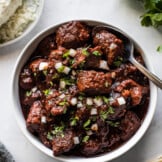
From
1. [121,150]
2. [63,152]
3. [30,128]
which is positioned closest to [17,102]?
[30,128]

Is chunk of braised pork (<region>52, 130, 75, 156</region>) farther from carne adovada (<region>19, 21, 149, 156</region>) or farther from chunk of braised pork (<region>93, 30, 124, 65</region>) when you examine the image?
chunk of braised pork (<region>93, 30, 124, 65</region>)

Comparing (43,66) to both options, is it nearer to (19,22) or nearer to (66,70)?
(66,70)

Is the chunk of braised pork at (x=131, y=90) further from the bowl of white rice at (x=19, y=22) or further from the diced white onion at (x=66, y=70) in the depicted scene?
the bowl of white rice at (x=19, y=22)

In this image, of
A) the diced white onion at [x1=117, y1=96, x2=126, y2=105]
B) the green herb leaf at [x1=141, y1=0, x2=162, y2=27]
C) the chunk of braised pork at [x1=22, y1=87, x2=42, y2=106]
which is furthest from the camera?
the green herb leaf at [x1=141, y1=0, x2=162, y2=27]

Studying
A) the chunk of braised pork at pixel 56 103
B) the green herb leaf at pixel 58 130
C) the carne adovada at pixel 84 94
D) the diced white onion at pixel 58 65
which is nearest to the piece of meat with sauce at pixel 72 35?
the carne adovada at pixel 84 94

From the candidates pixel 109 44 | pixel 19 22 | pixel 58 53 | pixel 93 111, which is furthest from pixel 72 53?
pixel 19 22

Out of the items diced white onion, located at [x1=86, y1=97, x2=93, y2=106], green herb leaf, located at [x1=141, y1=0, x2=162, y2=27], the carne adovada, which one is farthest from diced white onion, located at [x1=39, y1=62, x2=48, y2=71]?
green herb leaf, located at [x1=141, y1=0, x2=162, y2=27]

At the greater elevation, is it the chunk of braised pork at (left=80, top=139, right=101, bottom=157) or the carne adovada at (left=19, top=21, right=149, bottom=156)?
the carne adovada at (left=19, top=21, right=149, bottom=156)

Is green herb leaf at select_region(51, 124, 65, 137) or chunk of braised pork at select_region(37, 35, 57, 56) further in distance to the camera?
chunk of braised pork at select_region(37, 35, 57, 56)
